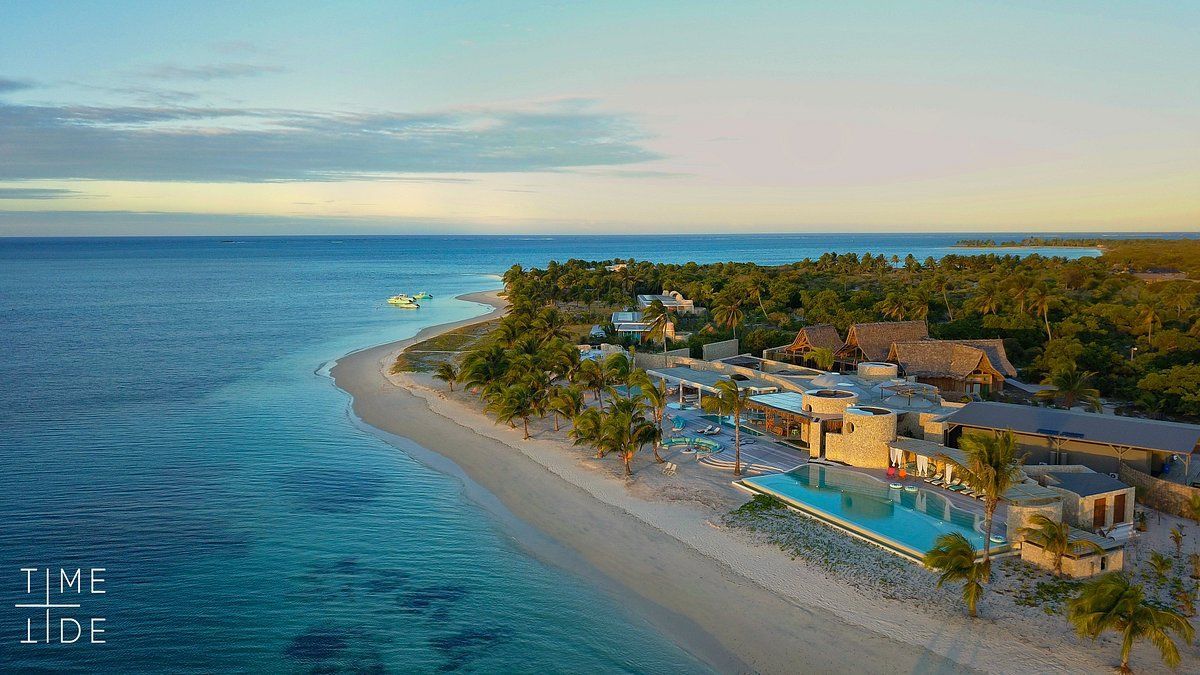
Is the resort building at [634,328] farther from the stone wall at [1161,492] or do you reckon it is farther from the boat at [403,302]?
the boat at [403,302]

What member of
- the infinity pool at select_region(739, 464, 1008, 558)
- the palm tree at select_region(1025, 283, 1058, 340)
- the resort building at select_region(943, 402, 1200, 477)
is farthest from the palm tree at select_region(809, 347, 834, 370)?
the palm tree at select_region(1025, 283, 1058, 340)

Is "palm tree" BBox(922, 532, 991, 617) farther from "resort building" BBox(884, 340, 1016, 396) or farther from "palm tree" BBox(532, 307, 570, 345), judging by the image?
"palm tree" BBox(532, 307, 570, 345)

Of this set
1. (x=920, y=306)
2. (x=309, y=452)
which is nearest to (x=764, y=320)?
(x=920, y=306)

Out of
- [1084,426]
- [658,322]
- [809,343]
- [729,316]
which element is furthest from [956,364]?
[658,322]

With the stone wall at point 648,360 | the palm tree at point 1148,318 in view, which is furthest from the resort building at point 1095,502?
the palm tree at point 1148,318

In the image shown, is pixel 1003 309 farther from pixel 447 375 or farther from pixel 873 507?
pixel 447 375
